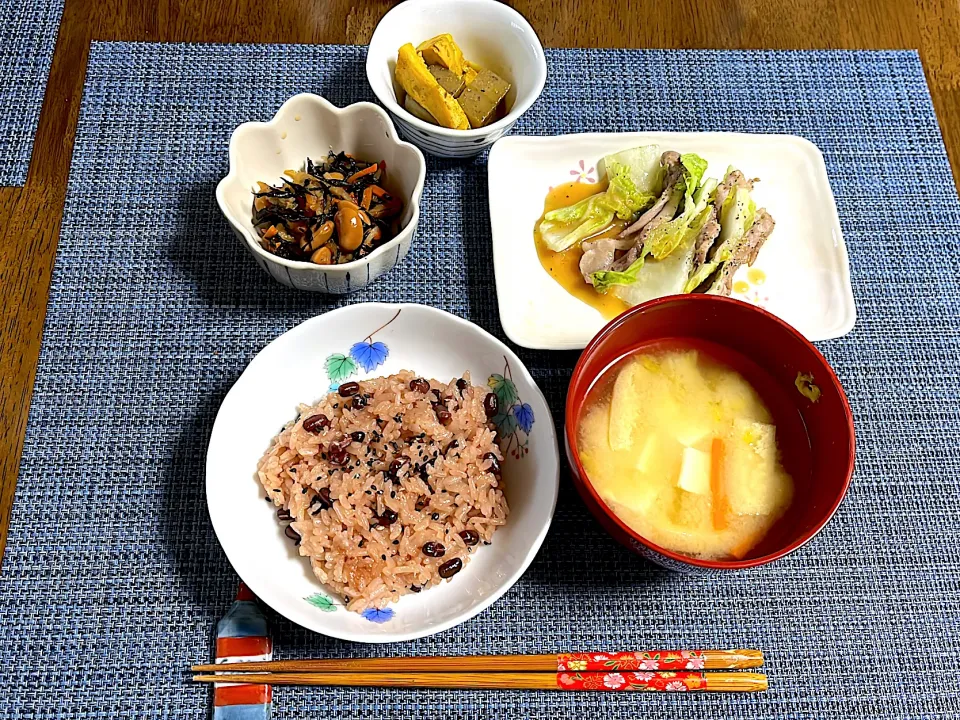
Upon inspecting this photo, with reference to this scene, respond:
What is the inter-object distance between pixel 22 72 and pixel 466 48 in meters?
1.57

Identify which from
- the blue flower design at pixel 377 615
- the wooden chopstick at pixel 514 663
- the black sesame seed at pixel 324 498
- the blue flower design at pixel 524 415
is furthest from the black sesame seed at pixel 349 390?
the wooden chopstick at pixel 514 663

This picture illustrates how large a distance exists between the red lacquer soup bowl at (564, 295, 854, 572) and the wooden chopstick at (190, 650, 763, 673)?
0.28 meters

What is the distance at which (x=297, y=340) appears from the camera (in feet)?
6.60

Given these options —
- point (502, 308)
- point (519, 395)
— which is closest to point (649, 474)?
point (519, 395)

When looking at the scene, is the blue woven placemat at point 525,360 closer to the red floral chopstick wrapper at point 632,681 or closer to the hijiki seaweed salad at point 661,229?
the red floral chopstick wrapper at point 632,681

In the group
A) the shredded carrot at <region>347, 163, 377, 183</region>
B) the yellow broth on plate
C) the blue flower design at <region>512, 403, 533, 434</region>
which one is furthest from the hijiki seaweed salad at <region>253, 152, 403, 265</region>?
the blue flower design at <region>512, 403, 533, 434</region>

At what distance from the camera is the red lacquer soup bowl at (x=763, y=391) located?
5.74 feet

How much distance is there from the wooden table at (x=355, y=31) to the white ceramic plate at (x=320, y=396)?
2.85ft

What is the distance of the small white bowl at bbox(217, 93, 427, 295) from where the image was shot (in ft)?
6.67

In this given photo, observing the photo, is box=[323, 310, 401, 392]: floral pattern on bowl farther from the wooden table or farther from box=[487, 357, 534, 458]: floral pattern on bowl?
the wooden table

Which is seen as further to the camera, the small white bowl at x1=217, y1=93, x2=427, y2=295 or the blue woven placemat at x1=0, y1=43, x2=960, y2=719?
the small white bowl at x1=217, y1=93, x2=427, y2=295

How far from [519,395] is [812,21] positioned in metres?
2.04

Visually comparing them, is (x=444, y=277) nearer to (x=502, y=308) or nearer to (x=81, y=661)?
(x=502, y=308)

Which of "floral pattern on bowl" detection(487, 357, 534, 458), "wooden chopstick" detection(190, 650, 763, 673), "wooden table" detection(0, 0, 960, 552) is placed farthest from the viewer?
"wooden table" detection(0, 0, 960, 552)
